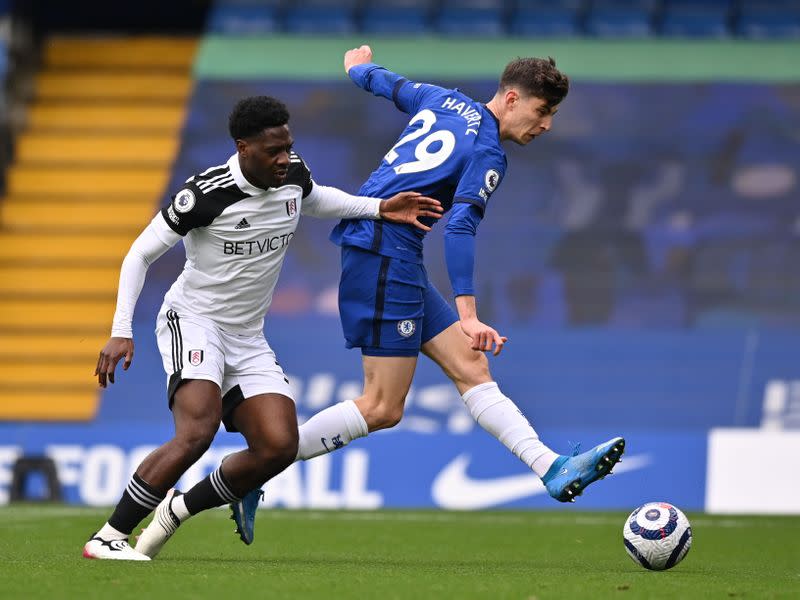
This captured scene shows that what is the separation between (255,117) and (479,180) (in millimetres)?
944

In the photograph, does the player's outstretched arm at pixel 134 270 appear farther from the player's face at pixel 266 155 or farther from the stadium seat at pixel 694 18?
the stadium seat at pixel 694 18

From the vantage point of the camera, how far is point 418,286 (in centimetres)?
636

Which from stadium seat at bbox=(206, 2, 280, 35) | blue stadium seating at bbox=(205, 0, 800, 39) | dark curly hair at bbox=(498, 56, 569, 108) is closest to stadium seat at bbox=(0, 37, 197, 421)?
stadium seat at bbox=(206, 2, 280, 35)

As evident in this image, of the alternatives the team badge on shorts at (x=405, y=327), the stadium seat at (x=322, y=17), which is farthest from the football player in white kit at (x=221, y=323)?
the stadium seat at (x=322, y=17)

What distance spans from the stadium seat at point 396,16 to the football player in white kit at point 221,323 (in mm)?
10266

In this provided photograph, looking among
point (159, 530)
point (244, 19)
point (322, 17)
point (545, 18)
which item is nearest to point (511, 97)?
point (159, 530)

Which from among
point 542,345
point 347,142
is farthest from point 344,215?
point 347,142

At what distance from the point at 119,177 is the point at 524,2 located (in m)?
4.83

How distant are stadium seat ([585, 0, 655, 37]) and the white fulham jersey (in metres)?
10.5

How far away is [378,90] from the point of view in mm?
6688

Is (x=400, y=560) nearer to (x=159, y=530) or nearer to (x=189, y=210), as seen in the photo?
(x=159, y=530)

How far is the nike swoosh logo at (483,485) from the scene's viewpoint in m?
10.9

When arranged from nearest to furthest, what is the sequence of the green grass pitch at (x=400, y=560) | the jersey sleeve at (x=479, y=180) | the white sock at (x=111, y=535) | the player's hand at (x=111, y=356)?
the green grass pitch at (x=400, y=560) → the player's hand at (x=111, y=356) → the white sock at (x=111, y=535) → the jersey sleeve at (x=479, y=180)

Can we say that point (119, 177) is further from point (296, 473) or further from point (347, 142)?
point (296, 473)
